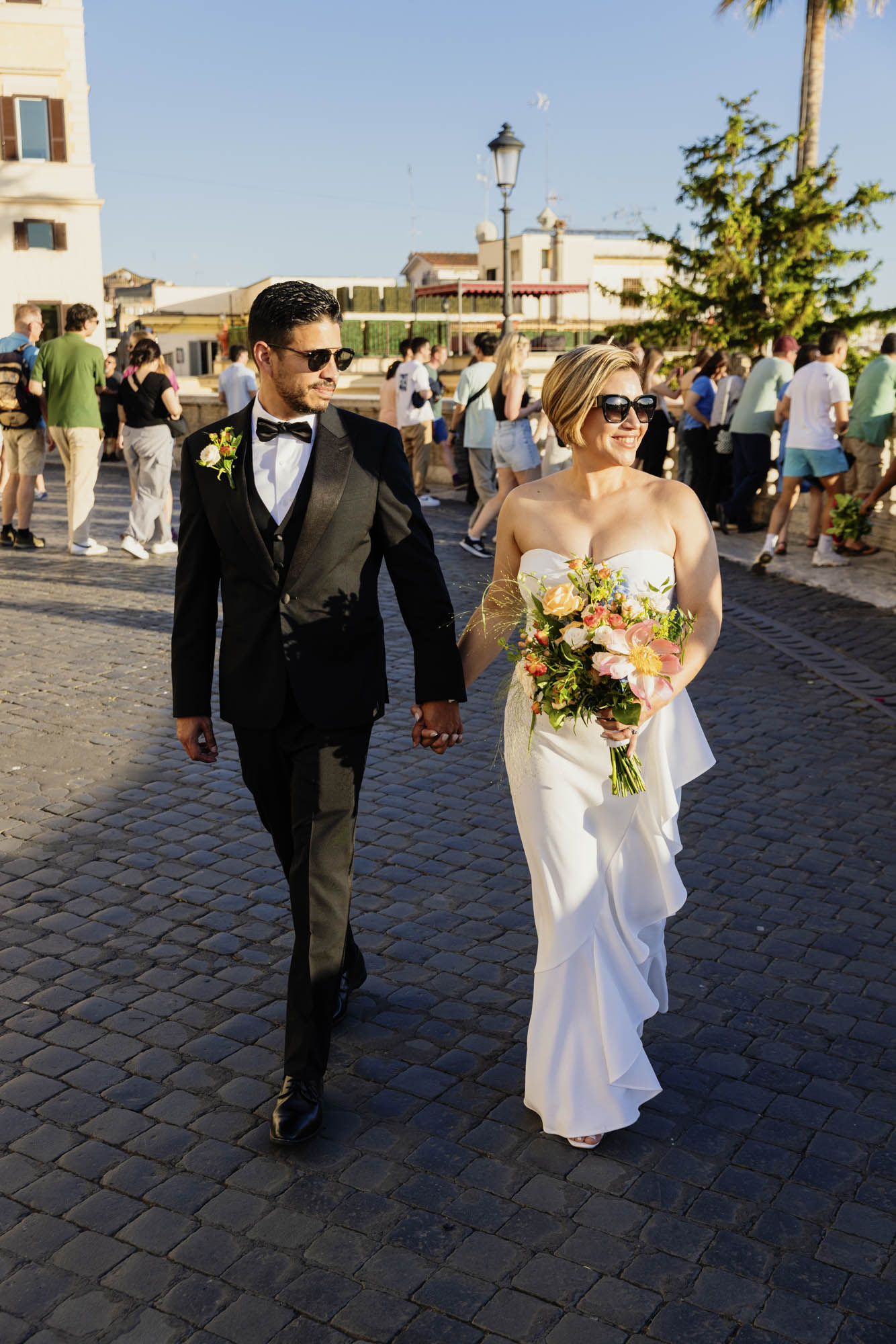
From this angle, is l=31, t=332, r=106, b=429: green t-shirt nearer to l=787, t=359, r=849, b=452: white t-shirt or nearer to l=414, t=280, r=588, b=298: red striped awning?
l=787, t=359, r=849, b=452: white t-shirt

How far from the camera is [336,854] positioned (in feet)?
12.6

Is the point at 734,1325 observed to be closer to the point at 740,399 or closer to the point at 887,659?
the point at 887,659

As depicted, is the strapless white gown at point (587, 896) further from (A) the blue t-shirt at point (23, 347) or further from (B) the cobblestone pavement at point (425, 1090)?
(A) the blue t-shirt at point (23, 347)

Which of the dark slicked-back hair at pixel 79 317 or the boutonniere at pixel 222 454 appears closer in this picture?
the boutonniere at pixel 222 454

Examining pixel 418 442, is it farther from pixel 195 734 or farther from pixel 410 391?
pixel 195 734

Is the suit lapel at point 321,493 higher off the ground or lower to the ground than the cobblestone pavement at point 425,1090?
higher

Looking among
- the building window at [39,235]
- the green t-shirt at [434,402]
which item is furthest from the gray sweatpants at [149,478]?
the building window at [39,235]

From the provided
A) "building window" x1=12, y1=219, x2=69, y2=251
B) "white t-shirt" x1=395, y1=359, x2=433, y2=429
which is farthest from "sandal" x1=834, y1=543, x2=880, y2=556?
"building window" x1=12, y1=219, x2=69, y2=251

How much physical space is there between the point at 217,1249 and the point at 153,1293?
19 centimetres

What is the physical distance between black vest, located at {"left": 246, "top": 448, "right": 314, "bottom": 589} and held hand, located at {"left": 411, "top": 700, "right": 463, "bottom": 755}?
0.56m

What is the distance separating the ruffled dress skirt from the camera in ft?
12.1

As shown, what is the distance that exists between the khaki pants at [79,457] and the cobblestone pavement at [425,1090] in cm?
608

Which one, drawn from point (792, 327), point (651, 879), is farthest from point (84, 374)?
point (792, 327)

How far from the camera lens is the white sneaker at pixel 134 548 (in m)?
13.4
